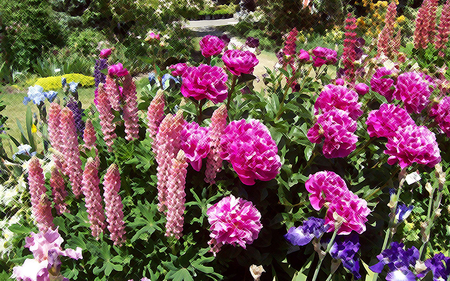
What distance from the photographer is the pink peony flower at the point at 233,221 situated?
4.68 ft

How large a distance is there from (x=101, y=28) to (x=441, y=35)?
715cm

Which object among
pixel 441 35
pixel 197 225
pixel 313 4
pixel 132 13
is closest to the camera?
pixel 197 225

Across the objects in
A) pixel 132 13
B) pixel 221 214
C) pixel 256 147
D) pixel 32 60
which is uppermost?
pixel 256 147

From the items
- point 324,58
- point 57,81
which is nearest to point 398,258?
point 324,58

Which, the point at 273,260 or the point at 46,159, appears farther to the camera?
the point at 46,159

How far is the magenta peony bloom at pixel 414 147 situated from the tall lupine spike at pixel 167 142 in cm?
103

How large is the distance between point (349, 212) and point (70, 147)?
1.27 m

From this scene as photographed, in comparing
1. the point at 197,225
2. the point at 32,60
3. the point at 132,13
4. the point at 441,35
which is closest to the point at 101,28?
the point at 132,13

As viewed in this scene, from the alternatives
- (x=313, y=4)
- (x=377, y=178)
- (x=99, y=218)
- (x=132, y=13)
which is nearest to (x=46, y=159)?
(x=99, y=218)

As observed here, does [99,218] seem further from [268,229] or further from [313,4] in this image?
[313,4]

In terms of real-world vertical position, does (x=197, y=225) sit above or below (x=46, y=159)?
above

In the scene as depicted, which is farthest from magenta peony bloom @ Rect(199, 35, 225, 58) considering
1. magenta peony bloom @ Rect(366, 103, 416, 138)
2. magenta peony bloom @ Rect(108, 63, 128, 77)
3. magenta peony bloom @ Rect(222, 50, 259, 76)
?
magenta peony bloom @ Rect(366, 103, 416, 138)

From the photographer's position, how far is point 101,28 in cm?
844

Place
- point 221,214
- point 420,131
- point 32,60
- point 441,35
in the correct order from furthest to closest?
point 32,60 → point 441,35 → point 420,131 → point 221,214
